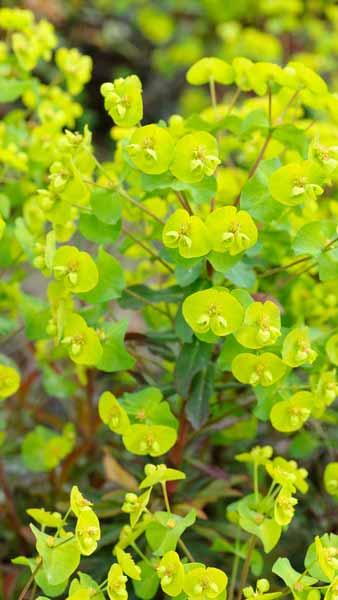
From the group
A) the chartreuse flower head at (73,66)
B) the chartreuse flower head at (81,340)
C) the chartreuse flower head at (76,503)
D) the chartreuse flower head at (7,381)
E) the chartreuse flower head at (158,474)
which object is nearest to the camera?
the chartreuse flower head at (76,503)

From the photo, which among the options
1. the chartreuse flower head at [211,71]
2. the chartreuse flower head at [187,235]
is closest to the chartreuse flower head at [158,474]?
the chartreuse flower head at [187,235]

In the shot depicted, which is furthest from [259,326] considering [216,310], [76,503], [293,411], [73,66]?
[73,66]

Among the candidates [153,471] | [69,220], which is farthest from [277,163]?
[153,471]

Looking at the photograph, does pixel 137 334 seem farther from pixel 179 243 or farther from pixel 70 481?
pixel 70 481

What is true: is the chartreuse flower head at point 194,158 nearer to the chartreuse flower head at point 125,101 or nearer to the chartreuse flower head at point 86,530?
the chartreuse flower head at point 125,101

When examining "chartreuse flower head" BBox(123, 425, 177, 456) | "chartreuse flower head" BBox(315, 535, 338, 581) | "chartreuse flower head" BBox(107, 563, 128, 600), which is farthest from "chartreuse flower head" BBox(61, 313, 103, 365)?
"chartreuse flower head" BBox(315, 535, 338, 581)

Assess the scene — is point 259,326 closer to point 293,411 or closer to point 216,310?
point 216,310

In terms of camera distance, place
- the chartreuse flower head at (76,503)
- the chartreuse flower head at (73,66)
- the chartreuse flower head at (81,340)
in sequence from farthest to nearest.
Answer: the chartreuse flower head at (73,66)
the chartreuse flower head at (81,340)
the chartreuse flower head at (76,503)
